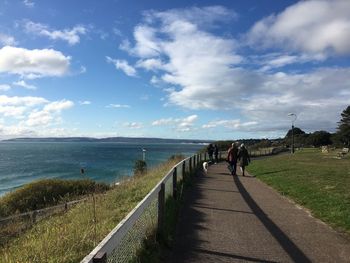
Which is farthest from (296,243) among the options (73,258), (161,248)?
(73,258)

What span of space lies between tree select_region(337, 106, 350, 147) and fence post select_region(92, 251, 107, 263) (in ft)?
227

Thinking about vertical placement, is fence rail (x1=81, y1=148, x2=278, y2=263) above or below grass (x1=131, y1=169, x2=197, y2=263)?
above

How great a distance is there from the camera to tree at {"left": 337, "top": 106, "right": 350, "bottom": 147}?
69.0 metres

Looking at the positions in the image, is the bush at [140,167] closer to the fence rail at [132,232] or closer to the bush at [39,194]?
the bush at [39,194]

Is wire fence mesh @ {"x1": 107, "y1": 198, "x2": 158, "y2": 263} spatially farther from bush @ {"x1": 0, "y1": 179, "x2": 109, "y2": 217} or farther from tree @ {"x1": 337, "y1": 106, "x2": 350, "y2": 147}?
tree @ {"x1": 337, "y1": 106, "x2": 350, "y2": 147}

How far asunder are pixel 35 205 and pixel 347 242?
84.5 feet

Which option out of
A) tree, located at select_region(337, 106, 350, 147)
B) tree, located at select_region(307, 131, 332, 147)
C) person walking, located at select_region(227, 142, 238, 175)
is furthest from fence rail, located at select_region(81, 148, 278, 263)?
tree, located at select_region(307, 131, 332, 147)

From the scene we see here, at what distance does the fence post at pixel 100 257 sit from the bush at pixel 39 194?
23.6 m

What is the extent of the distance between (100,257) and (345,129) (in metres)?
70.5

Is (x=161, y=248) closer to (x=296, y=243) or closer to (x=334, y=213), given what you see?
(x=296, y=243)

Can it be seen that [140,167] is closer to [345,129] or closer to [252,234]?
[252,234]

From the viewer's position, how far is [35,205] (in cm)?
3061

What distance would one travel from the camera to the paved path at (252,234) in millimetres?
7297

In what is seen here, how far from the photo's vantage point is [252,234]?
28.9 feet
